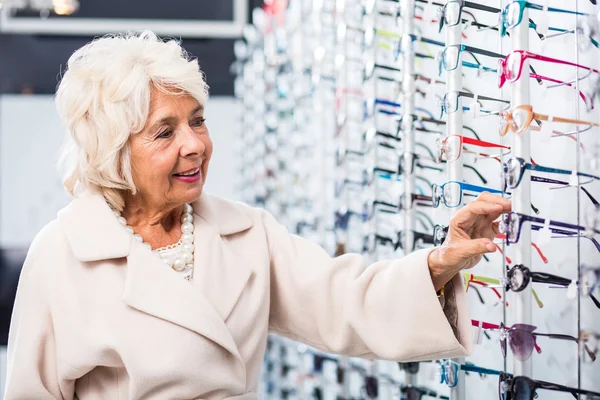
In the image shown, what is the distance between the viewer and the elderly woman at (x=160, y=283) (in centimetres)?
195

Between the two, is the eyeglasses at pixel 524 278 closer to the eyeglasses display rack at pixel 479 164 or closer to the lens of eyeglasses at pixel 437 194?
the eyeglasses display rack at pixel 479 164

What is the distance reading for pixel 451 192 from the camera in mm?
1940

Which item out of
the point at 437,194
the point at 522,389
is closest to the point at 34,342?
the point at 437,194

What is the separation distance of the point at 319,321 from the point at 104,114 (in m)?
0.77

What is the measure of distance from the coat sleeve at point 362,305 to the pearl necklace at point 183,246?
220 millimetres

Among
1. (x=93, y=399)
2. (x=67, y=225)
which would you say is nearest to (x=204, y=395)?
(x=93, y=399)

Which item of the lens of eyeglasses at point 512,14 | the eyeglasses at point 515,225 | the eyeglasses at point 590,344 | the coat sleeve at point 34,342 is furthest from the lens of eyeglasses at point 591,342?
the coat sleeve at point 34,342

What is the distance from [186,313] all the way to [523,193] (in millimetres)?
856

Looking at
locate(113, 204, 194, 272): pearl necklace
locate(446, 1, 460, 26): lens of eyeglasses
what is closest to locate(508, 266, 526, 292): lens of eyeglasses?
locate(446, 1, 460, 26): lens of eyeglasses

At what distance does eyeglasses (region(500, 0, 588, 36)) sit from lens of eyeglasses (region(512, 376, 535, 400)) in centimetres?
72

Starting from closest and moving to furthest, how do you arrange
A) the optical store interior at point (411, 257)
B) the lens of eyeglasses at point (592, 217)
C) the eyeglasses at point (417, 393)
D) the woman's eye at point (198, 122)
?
1. the lens of eyeglasses at point (592, 217)
2. the optical store interior at point (411, 257)
3. the woman's eye at point (198, 122)
4. the eyeglasses at point (417, 393)

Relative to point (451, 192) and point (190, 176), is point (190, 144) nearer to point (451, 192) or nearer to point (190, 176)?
point (190, 176)

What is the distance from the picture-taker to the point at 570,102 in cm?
171

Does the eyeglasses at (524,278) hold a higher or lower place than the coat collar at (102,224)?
higher
